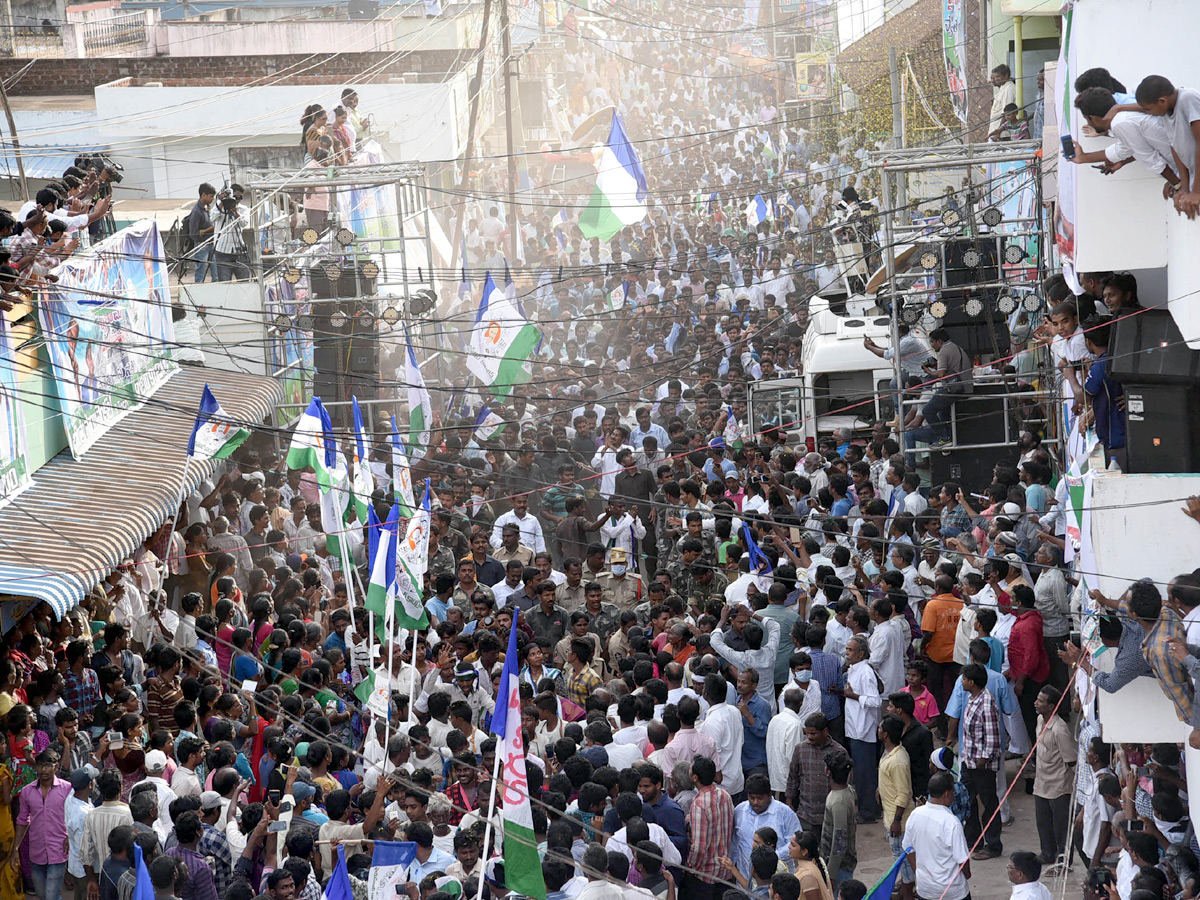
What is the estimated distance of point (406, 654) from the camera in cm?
1131

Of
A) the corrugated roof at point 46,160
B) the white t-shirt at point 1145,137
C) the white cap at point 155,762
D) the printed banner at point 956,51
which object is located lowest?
the white cap at point 155,762

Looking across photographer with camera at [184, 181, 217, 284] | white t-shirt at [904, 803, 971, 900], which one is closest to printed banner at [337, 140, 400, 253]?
photographer with camera at [184, 181, 217, 284]

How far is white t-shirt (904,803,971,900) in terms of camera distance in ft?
26.2

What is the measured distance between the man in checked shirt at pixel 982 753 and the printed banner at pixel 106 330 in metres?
5.89

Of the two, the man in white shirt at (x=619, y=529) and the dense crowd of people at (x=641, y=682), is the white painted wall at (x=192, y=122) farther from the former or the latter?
the man in white shirt at (x=619, y=529)

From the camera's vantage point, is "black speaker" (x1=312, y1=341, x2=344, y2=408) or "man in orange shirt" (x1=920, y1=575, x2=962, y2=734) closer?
"man in orange shirt" (x1=920, y1=575, x2=962, y2=734)

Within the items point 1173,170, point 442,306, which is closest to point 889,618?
point 1173,170

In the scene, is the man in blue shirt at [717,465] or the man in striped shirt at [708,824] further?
the man in blue shirt at [717,465]

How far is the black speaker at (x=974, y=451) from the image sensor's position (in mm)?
15285

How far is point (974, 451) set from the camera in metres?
15.3

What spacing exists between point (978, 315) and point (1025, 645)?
5895 mm

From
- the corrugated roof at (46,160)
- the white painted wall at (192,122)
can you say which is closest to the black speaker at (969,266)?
the white painted wall at (192,122)

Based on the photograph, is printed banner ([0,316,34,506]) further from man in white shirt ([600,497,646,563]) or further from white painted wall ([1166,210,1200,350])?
white painted wall ([1166,210,1200,350])

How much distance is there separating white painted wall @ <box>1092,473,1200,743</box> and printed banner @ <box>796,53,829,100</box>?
31807 mm
